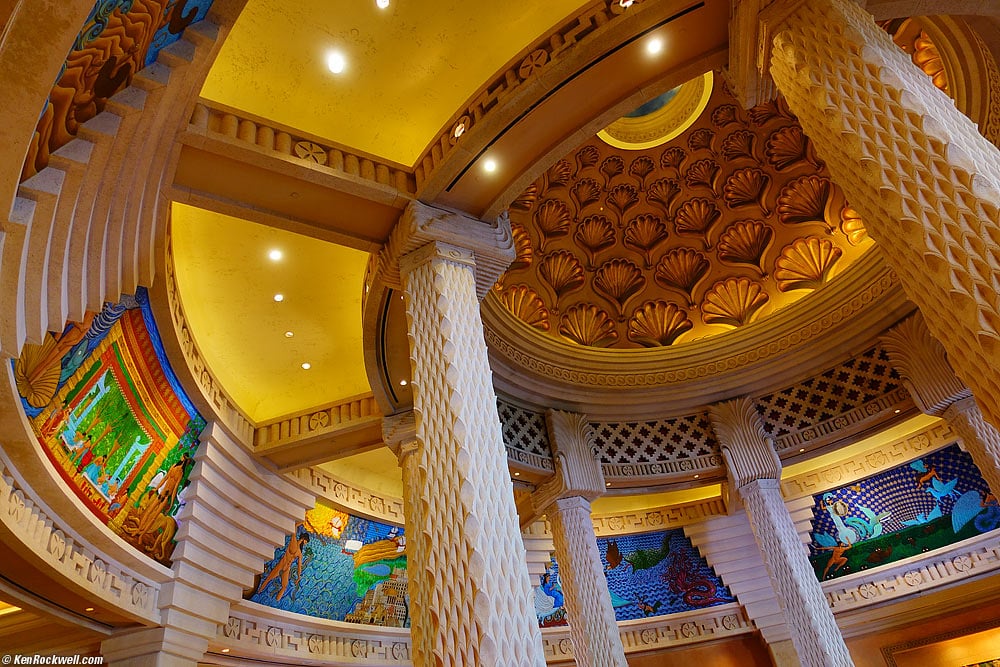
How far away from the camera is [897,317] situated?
9.42m

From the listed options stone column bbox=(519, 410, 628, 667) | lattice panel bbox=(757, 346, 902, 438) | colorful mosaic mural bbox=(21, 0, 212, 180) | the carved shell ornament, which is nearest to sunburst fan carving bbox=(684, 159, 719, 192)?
the carved shell ornament

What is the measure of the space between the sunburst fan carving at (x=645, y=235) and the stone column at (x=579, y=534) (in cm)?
382

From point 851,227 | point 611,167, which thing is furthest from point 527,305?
point 851,227

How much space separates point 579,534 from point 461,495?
195 inches

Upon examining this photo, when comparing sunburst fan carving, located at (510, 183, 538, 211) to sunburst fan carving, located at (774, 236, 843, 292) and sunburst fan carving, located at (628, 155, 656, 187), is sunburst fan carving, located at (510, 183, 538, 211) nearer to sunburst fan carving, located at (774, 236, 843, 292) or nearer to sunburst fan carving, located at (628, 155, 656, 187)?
sunburst fan carving, located at (628, 155, 656, 187)

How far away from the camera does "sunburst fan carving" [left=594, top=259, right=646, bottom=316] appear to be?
1224 cm

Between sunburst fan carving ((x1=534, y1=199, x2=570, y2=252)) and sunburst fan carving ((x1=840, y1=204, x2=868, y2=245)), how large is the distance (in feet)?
14.9

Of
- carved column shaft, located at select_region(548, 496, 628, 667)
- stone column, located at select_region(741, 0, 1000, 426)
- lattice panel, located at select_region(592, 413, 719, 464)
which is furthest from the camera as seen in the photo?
lattice panel, located at select_region(592, 413, 719, 464)

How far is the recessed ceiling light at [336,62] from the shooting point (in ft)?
19.4

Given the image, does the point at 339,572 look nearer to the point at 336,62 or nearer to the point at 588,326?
the point at 588,326

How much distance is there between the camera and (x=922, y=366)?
886cm

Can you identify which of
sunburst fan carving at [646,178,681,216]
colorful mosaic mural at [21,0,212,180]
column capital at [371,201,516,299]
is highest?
sunburst fan carving at [646,178,681,216]

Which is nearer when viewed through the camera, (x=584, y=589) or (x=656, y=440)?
(x=584, y=589)

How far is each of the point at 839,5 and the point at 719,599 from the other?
10451 millimetres
